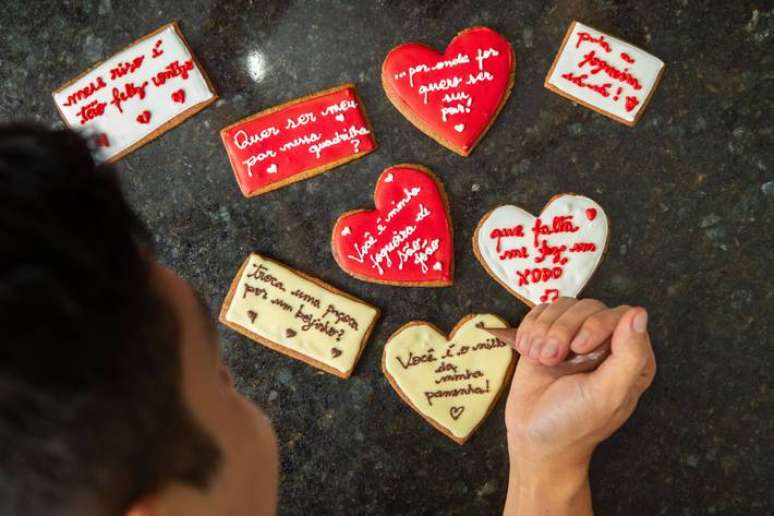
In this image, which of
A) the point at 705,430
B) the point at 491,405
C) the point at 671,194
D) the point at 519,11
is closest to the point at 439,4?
the point at 519,11

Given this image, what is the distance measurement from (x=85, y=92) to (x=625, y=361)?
2.44 ft

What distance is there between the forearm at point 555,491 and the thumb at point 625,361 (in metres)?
0.12

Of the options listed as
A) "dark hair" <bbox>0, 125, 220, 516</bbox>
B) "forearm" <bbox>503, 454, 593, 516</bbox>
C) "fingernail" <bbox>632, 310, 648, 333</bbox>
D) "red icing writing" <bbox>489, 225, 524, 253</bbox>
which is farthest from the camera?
"red icing writing" <bbox>489, 225, 524, 253</bbox>

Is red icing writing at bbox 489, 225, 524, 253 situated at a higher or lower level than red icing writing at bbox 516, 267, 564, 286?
higher

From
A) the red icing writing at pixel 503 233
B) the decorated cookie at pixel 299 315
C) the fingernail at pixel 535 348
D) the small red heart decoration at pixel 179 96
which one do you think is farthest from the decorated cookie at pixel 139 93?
the fingernail at pixel 535 348

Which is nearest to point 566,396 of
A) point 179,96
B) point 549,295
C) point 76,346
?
point 549,295

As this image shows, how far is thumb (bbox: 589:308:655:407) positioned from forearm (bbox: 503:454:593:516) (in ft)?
0.41

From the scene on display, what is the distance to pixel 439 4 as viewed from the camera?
2.84 ft

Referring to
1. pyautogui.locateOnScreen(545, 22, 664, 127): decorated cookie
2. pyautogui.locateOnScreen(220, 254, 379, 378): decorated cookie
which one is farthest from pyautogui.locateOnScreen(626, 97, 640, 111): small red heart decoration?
pyautogui.locateOnScreen(220, 254, 379, 378): decorated cookie

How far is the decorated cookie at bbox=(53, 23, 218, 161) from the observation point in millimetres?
898

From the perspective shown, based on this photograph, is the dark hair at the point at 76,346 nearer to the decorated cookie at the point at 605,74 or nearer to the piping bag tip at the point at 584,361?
the piping bag tip at the point at 584,361

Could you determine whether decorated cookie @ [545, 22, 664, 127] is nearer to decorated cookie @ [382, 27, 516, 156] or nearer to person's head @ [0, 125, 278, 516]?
decorated cookie @ [382, 27, 516, 156]

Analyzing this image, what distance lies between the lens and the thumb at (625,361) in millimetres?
629

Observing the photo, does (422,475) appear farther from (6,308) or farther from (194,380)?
(6,308)
